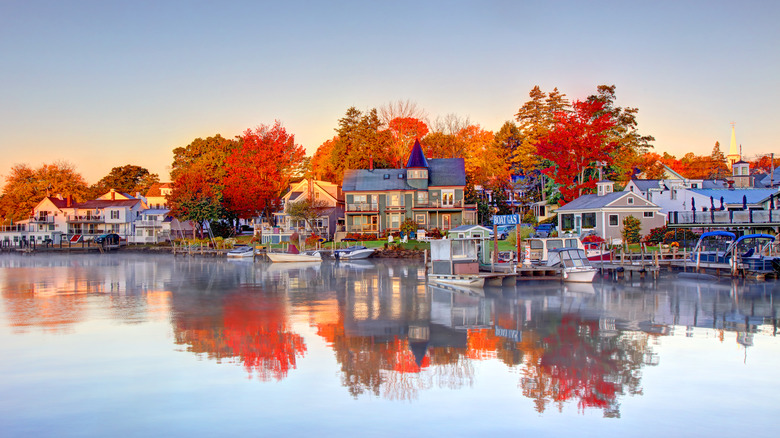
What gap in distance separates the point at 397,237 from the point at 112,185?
276 feet

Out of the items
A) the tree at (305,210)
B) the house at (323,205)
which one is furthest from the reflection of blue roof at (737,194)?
the house at (323,205)

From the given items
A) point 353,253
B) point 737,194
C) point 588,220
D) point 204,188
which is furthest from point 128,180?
point 737,194

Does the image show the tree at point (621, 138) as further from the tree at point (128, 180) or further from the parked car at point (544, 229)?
the tree at point (128, 180)

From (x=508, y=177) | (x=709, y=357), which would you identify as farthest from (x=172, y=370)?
(x=508, y=177)

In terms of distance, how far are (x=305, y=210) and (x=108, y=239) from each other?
39.9 m

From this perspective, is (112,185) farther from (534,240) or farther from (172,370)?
(172,370)

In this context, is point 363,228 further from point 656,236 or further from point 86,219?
point 86,219

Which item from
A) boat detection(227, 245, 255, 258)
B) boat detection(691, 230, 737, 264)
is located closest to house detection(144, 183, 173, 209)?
boat detection(227, 245, 255, 258)

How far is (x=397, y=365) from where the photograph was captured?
16.0 metres

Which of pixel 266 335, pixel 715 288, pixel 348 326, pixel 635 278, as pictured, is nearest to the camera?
pixel 266 335

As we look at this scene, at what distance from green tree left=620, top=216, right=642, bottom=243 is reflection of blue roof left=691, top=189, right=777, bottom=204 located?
10.2 meters

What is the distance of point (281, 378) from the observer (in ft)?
49.5

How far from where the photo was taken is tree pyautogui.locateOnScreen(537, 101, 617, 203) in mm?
60625

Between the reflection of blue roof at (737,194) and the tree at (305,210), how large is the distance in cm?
3994
